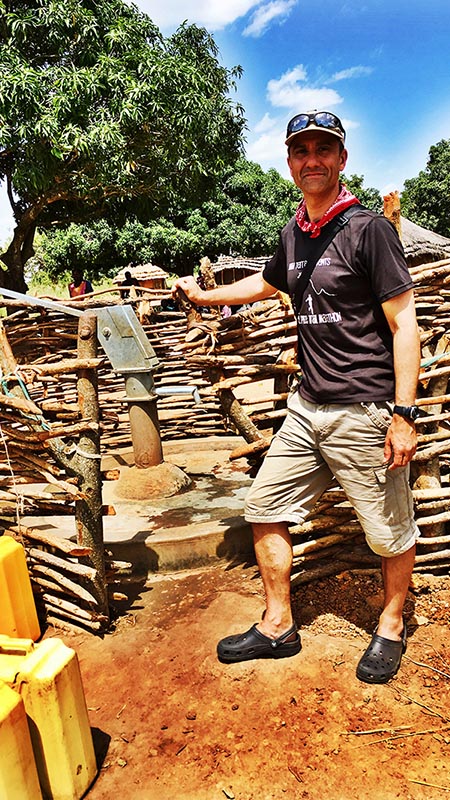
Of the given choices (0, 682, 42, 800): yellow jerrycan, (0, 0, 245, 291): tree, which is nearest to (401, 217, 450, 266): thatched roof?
(0, 0, 245, 291): tree

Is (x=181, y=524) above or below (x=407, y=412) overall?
below

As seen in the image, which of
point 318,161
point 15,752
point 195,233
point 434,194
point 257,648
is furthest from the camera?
point 434,194

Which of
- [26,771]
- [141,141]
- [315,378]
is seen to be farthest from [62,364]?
[141,141]

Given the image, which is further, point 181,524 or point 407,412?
point 181,524

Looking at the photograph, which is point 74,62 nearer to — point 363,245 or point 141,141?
point 141,141

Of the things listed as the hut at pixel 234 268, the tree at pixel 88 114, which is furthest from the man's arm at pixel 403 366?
the hut at pixel 234 268

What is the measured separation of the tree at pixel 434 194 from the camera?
26.0m

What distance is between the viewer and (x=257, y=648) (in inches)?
92.7

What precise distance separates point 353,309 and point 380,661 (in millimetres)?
1374

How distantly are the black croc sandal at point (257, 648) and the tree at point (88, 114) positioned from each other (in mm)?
8558

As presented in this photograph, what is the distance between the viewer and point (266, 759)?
1854mm

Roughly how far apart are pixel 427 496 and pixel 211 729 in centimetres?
151

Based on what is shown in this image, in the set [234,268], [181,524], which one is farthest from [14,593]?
[234,268]

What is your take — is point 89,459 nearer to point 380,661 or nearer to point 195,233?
point 380,661
